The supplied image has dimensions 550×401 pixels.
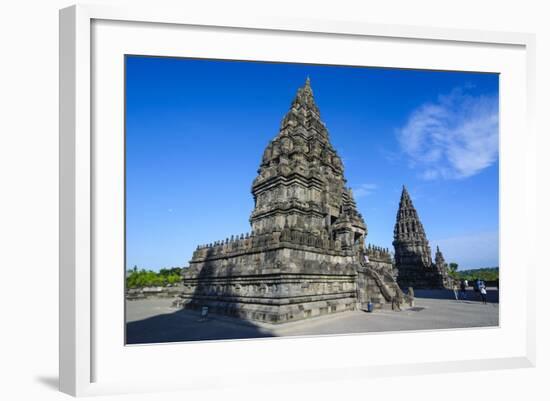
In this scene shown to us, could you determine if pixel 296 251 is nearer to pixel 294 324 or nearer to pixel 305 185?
pixel 294 324

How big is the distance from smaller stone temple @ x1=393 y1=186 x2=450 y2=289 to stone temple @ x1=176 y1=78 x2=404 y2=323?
17044 mm

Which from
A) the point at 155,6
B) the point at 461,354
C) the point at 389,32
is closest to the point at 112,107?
the point at 155,6

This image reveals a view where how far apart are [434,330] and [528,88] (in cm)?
819

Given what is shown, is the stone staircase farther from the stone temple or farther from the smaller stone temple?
the smaller stone temple

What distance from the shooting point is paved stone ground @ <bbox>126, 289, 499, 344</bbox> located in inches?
444

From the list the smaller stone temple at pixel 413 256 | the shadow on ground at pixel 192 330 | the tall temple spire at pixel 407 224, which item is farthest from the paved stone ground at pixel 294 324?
the tall temple spire at pixel 407 224

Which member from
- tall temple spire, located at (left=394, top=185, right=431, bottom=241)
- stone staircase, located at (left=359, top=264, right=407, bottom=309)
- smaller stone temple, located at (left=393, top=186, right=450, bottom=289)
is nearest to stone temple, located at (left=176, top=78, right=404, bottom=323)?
stone staircase, located at (left=359, top=264, right=407, bottom=309)

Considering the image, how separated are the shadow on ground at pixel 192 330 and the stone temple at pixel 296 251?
35.4 inches

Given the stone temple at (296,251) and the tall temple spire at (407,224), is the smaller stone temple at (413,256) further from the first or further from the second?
the stone temple at (296,251)

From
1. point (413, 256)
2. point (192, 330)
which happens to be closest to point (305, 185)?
point (192, 330)

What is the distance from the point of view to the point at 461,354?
1088 cm

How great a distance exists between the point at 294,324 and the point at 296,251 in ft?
9.81

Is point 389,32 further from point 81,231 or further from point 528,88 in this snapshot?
point 81,231

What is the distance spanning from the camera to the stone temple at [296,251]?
1448 cm
